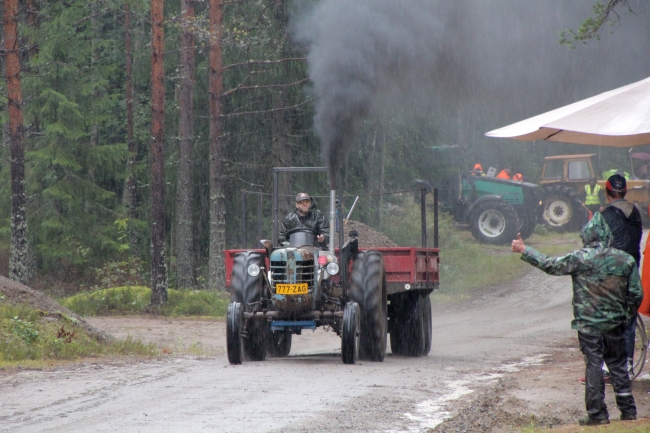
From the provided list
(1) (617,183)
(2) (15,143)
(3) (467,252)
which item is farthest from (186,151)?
(1) (617,183)

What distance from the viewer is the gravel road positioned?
22.0 ft

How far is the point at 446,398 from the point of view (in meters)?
8.26

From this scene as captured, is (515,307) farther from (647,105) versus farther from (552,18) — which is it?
(647,105)

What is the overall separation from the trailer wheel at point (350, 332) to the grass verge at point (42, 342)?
10.7ft

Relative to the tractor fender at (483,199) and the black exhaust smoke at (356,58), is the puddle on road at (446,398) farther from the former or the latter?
the tractor fender at (483,199)

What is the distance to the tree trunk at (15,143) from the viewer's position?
19.8 metres

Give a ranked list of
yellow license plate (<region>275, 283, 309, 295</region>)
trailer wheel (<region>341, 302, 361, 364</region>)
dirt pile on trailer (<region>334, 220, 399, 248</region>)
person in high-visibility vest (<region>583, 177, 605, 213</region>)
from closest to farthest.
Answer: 1. trailer wheel (<region>341, 302, 361, 364</region>)
2. yellow license plate (<region>275, 283, 309, 295</region>)
3. dirt pile on trailer (<region>334, 220, 399, 248</region>)
4. person in high-visibility vest (<region>583, 177, 605, 213</region>)

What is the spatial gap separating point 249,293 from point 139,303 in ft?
34.5

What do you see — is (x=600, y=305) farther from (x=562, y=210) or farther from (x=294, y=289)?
(x=562, y=210)

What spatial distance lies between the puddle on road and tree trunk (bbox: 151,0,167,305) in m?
10.2

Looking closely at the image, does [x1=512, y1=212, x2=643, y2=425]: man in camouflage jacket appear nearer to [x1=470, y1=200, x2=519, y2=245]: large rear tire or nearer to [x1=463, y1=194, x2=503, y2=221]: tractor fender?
[x1=470, y1=200, x2=519, y2=245]: large rear tire

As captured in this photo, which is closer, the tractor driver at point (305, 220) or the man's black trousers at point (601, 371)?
the man's black trousers at point (601, 371)

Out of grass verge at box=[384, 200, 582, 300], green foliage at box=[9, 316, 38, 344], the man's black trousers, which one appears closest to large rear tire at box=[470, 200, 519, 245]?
grass verge at box=[384, 200, 582, 300]

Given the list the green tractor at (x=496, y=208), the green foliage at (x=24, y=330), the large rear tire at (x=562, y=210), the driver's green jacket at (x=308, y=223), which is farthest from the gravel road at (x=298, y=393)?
the large rear tire at (x=562, y=210)
